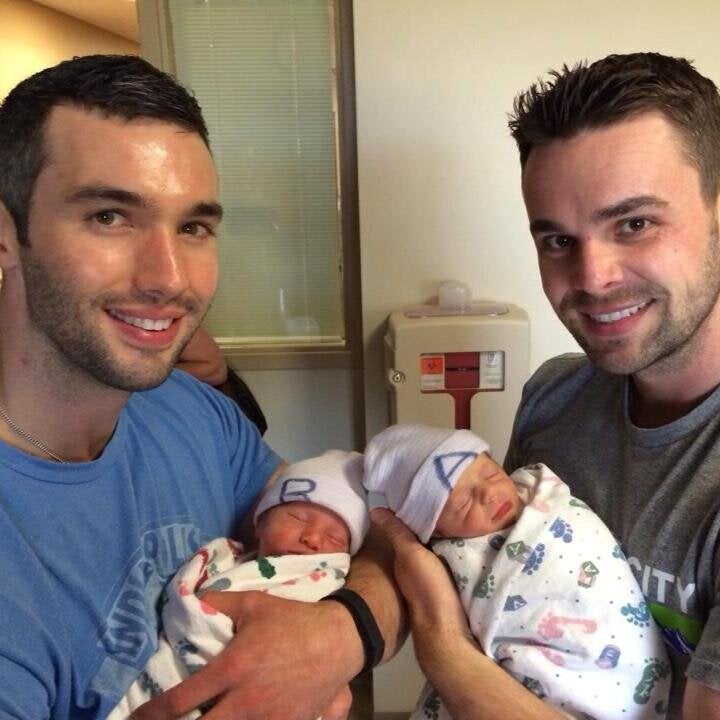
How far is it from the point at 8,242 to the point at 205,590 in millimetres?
599

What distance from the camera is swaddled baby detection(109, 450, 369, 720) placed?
96cm

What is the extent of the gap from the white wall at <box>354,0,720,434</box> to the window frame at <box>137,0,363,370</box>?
0.15 meters

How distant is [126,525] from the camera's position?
0.99 metres

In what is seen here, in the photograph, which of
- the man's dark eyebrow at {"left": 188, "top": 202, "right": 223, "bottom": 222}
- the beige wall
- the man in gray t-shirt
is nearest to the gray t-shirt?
the man in gray t-shirt

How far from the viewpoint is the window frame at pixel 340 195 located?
2.00 metres

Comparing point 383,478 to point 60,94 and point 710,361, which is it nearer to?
point 710,361

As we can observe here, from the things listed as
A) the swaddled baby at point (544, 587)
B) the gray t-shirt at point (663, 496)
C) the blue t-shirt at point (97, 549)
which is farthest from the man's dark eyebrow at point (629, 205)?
the blue t-shirt at point (97, 549)

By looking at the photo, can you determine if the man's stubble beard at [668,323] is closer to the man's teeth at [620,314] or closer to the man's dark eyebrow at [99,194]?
the man's teeth at [620,314]

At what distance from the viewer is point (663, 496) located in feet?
3.16

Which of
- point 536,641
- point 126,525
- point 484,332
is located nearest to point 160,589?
point 126,525

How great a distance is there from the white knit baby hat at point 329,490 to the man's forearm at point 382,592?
59 millimetres

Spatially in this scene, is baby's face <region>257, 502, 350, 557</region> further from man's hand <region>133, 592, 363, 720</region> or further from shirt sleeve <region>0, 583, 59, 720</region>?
shirt sleeve <region>0, 583, 59, 720</region>

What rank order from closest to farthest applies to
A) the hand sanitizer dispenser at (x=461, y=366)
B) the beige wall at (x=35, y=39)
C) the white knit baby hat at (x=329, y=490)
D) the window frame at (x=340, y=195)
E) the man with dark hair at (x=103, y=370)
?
the man with dark hair at (x=103, y=370), the white knit baby hat at (x=329, y=490), the hand sanitizer dispenser at (x=461, y=366), the window frame at (x=340, y=195), the beige wall at (x=35, y=39)

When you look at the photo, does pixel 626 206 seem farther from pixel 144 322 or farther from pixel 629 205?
pixel 144 322
